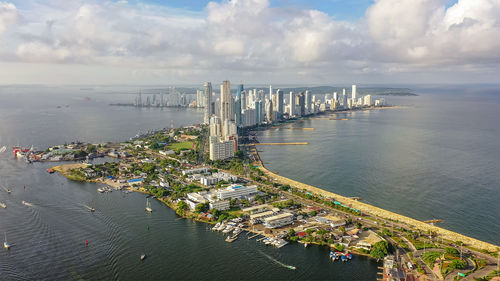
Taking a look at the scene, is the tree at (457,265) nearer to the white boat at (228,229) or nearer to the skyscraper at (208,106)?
the white boat at (228,229)

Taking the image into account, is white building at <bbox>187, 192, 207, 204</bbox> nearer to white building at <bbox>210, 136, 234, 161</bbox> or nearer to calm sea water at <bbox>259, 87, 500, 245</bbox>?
calm sea water at <bbox>259, 87, 500, 245</bbox>

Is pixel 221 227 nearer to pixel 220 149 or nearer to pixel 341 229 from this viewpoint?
pixel 341 229

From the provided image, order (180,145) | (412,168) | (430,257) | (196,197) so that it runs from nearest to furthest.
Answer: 1. (430,257)
2. (196,197)
3. (412,168)
4. (180,145)

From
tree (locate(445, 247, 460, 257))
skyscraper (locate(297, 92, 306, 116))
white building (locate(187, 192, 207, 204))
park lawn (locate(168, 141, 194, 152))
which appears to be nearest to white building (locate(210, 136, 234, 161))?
park lawn (locate(168, 141, 194, 152))

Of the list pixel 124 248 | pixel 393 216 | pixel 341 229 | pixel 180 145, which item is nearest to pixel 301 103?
pixel 180 145

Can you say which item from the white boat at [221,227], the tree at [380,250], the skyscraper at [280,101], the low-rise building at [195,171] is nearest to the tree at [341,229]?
the tree at [380,250]

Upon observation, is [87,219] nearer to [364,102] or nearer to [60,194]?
[60,194]
